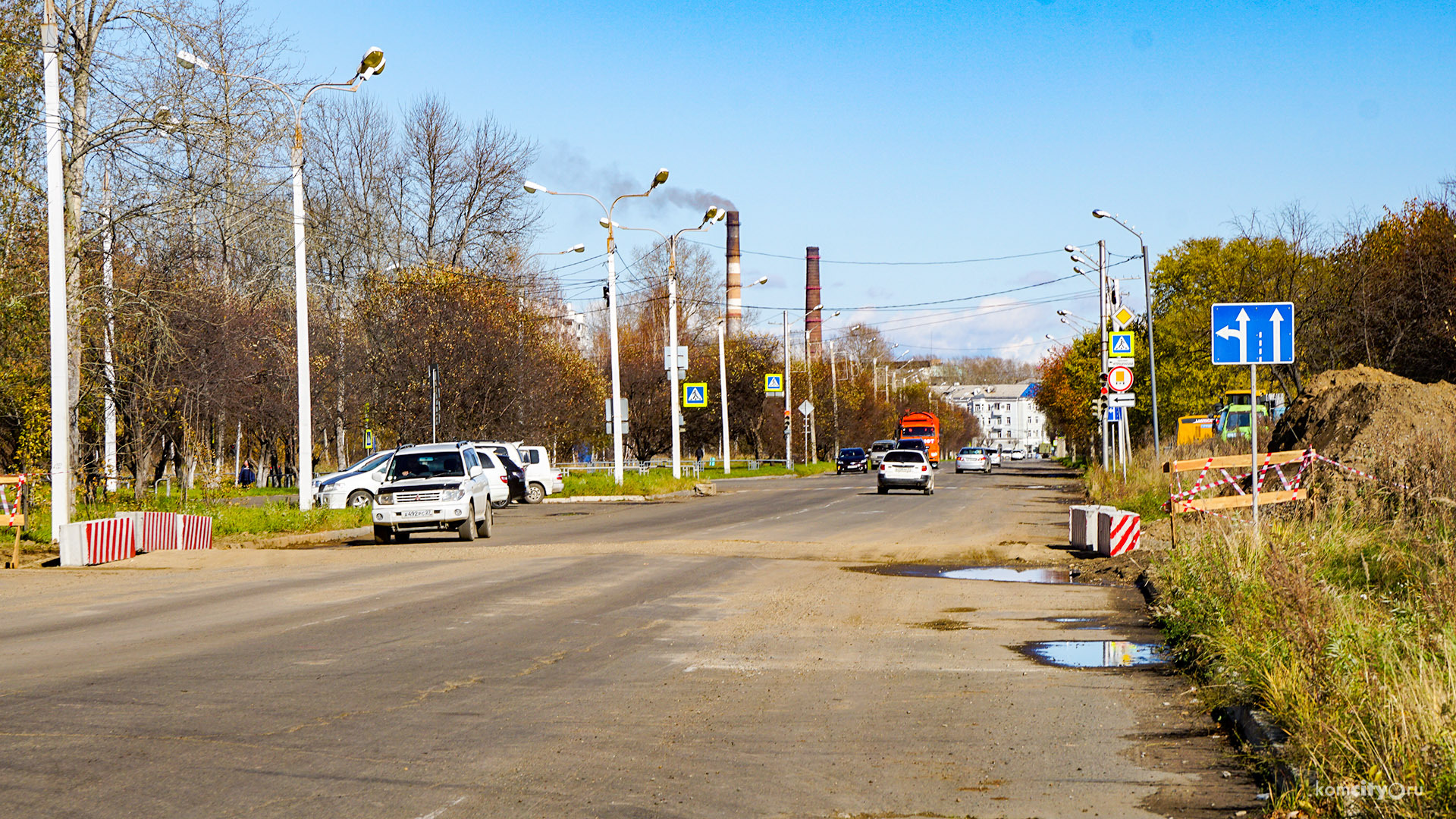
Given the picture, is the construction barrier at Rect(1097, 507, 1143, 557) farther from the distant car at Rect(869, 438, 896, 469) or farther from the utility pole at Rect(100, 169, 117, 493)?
the distant car at Rect(869, 438, 896, 469)

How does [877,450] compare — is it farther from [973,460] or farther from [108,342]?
[108,342]

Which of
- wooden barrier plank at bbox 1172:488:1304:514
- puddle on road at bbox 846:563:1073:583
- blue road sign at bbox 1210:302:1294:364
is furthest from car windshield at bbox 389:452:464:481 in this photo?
blue road sign at bbox 1210:302:1294:364

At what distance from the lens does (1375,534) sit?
14.7 m

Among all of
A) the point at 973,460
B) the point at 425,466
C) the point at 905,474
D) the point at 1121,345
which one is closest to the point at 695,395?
the point at 905,474

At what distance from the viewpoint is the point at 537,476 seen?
40.9 meters

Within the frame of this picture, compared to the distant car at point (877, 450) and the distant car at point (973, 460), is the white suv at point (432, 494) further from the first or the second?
the distant car at point (973, 460)

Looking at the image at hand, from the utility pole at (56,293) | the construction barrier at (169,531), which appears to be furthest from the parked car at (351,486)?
the utility pole at (56,293)

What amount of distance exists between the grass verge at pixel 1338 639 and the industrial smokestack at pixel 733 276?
7990cm

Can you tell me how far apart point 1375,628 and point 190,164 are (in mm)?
26226

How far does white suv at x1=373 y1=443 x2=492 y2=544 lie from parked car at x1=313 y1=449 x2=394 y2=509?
7.17 m

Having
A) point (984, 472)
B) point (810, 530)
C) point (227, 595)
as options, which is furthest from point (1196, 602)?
point (984, 472)

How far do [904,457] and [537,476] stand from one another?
1315cm

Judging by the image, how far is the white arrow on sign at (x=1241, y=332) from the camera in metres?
15.2

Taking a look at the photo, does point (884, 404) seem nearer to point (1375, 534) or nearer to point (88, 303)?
point (88, 303)
